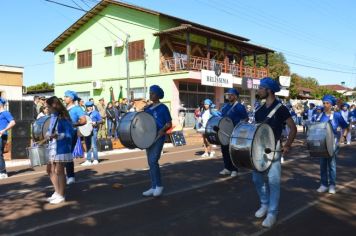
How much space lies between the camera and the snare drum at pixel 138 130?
782 cm

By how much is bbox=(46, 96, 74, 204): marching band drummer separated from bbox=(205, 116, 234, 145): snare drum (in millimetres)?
3307

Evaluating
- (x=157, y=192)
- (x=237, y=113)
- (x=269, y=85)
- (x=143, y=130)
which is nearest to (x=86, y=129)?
(x=237, y=113)

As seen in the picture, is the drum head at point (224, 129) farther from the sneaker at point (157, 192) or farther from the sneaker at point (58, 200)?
the sneaker at point (58, 200)

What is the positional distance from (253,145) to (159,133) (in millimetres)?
2482

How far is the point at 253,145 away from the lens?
579cm

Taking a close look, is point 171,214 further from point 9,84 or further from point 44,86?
point 44,86

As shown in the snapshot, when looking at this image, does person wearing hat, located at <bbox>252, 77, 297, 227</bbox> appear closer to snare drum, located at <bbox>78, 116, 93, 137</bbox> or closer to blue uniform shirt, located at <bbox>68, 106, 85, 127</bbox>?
blue uniform shirt, located at <bbox>68, 106, 85, 127</bbox>

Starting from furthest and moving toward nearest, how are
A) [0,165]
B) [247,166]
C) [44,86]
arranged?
[44,86] → [0,165] → [247,166]

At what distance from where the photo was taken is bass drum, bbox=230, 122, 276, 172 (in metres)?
5.80

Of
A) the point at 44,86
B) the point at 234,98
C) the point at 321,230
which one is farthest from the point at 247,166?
the point at 44,86

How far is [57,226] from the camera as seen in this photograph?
6.22 m

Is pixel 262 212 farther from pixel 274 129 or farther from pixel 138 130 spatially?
pixel 138 130

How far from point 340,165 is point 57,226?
8.73 m

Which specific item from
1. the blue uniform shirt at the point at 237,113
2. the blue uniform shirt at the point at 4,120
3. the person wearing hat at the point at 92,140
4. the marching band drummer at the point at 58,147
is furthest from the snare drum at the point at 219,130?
the blue uniform shirt at the point at 4,120
